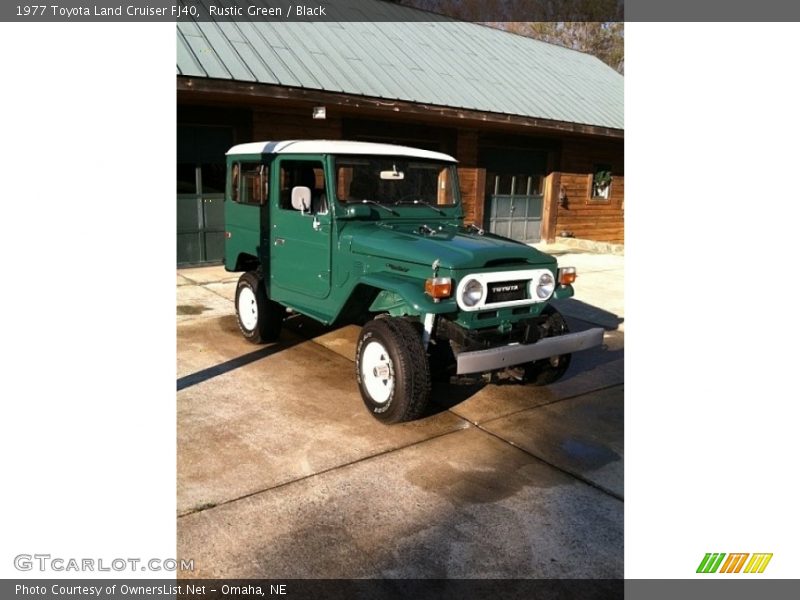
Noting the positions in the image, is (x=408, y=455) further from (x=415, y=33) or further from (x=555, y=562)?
(x=415, y=33)

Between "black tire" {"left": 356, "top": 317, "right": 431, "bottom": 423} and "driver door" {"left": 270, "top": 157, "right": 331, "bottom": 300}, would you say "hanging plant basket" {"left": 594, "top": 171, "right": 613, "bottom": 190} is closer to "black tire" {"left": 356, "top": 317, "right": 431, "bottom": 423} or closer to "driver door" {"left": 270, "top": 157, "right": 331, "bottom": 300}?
"driver door" {"left": 270, "top": 157, "right": 331, "bottom": 300}

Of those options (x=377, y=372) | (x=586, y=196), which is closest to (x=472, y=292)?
(x=377, y=372)

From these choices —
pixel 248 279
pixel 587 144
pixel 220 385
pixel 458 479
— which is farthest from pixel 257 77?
pixel 587 144

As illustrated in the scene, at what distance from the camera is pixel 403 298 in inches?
172

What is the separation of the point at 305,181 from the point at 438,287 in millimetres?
2155

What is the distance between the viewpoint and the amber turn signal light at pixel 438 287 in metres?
4.23

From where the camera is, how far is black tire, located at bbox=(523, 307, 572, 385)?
198 inches

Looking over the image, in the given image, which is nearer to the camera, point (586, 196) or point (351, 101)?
point (351, 101)

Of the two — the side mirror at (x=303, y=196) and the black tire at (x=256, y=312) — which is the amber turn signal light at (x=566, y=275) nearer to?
the side mirror at (x=303, y=196)

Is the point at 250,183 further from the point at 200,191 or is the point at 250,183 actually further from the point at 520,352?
the point at 200,191

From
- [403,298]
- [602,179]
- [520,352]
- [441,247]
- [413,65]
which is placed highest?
[413,65]

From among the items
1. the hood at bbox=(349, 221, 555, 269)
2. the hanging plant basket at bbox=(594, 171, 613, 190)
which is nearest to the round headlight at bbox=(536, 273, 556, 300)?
the hood at bbox=(349, 221, 555, 269)

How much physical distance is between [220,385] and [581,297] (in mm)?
6302

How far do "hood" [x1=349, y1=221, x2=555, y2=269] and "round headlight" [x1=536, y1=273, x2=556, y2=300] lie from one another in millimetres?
116
